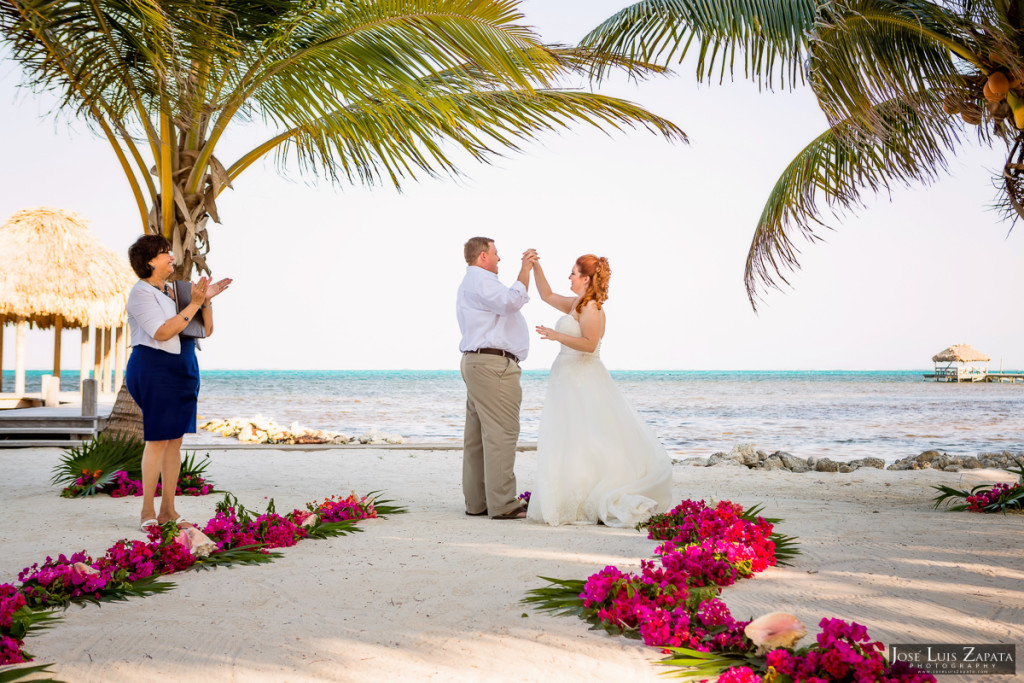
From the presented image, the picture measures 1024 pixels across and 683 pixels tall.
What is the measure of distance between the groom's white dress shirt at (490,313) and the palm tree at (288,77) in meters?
0.89

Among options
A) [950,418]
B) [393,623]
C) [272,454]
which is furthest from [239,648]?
[950,418]

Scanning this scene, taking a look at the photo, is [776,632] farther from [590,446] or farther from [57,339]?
[57,339]

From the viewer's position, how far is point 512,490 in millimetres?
5168

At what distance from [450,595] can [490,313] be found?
94.0 inches

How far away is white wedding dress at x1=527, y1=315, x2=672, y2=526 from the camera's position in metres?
4.91

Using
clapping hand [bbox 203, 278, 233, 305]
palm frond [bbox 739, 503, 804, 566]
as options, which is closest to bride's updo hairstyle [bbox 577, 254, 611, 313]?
palm frond [bbox 739, 503, 804, 566]

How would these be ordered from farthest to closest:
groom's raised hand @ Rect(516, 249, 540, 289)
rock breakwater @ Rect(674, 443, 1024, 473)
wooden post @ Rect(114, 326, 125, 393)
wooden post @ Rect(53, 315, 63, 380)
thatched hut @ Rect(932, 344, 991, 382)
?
1. thatched hut @ Rect(932, 344, 991, 382)
2. wooden post @ Rect(114, 326, 125, 393)
3. wooden post @ Rect(53, 315, 63, 380)
4. rock breakwater @ Rect(674, 443, 1024, 473)
5. groom's raised hand @ Rect(516, 249, 540, 289)

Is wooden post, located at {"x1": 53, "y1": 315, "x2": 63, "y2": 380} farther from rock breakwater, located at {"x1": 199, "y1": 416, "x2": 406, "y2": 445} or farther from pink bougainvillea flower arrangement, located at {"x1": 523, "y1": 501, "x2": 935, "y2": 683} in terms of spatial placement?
pink bougainvillea flower arrangement, located at {"x1": 523, "y1": 501, "x2": 935, "y2": 683}

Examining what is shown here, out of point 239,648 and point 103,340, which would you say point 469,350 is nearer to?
point 239,648

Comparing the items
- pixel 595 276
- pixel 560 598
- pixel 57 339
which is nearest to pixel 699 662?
pixel 560 598

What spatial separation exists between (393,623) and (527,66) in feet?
11.0

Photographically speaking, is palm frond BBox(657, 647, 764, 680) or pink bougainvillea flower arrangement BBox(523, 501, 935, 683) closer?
pink bougainvillea flower arrangement BBox(523, 501, 935, 683)

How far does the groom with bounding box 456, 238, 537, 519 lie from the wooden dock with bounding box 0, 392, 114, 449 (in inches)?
306

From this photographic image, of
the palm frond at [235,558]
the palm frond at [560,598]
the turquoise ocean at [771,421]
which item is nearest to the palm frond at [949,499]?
the palm frond at [560,598]
